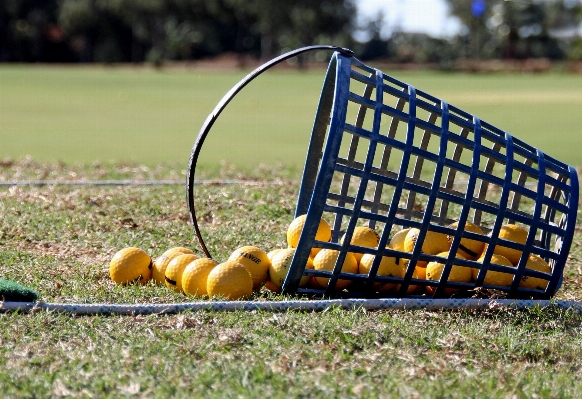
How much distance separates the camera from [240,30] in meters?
86.3

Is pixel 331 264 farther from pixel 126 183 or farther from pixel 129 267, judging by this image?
pixel 126 183

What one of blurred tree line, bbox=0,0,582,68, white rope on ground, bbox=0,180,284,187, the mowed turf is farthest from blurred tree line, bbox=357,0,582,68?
white rope on ground, bbox=0,180,284,187

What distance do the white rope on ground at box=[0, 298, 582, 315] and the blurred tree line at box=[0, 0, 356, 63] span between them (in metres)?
75.0

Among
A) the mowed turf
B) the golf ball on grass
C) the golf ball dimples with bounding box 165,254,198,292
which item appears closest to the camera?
the golf ball dimples with bounding box 165,254,198,292

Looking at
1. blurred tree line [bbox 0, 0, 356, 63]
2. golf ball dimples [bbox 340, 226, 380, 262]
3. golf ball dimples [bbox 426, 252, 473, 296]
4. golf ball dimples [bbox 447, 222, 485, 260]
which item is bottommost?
golf ball dimples [bbox 426, 252, 473, 296]

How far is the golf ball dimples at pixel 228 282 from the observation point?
430 cm

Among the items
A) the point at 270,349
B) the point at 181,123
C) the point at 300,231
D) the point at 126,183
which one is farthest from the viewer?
the point at 181,123

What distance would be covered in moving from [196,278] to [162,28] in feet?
274

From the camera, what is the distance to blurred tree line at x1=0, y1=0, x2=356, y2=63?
257ft

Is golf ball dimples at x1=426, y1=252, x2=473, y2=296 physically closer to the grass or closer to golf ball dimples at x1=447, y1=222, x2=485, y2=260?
golf ball dimples at x1=447, y1=222, x2=485, y2=260

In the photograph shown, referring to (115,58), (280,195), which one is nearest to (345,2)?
(115,58)

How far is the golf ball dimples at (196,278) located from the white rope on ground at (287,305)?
11.8 inches

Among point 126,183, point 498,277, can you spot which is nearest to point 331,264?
point 498,277

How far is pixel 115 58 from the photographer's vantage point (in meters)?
80.9
